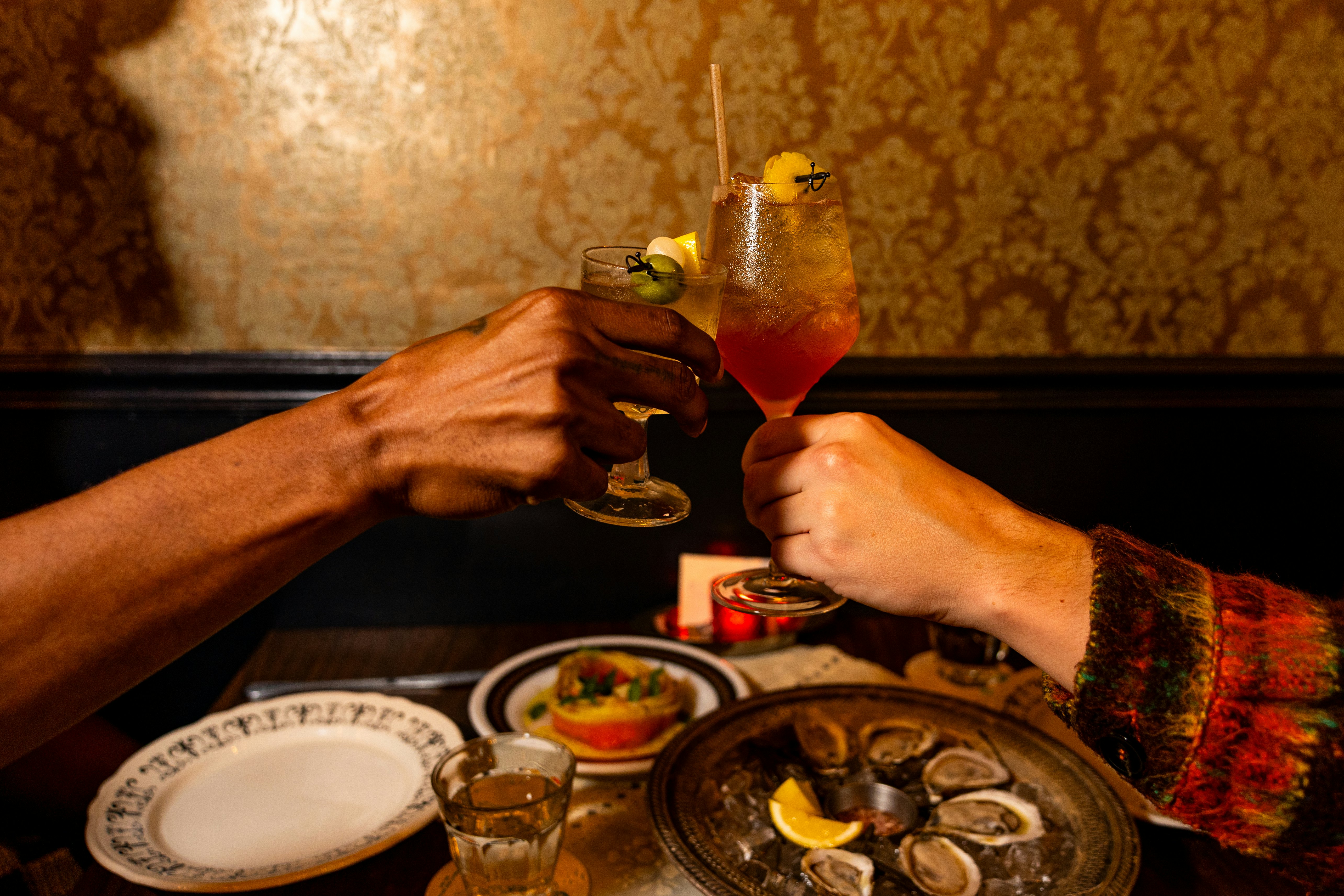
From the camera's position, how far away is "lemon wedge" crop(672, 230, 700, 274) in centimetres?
113

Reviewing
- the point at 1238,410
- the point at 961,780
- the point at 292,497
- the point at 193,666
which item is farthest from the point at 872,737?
the point at 193,666

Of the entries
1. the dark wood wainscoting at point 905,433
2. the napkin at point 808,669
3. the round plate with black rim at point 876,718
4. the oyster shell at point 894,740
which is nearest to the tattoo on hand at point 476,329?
the round plate with black rim at point 876,718

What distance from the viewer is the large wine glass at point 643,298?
3.57ft

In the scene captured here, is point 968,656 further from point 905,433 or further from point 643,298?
point 643,298

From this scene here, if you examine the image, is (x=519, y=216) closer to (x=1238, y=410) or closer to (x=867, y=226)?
(x=867, y=226)

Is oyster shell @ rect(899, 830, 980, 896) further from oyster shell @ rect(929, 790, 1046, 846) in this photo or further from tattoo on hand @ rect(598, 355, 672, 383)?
tattoo on hand @ rect(598, 355, 672, 383)

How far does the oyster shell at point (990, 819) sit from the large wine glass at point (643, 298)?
541 millimetres

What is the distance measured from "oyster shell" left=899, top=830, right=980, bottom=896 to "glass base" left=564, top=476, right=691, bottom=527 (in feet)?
1.69

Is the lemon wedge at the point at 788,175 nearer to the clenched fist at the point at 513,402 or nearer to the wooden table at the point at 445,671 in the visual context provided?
the clenched fist at the point at 513,402

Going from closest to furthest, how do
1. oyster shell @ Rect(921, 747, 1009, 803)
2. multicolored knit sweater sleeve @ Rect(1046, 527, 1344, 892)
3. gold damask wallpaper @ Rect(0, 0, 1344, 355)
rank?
1. multicolored knit sweater sleeve @ Rect(1046, 527, 1344, 892)
2. oyster shell @ Rect(921, 747, 1009, 803)
3. gold damask wallpaper @ Rect(0, 0, 1344, 355)

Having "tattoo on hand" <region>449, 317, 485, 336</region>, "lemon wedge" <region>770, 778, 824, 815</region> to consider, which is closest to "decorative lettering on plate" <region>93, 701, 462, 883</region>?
"lemon wedge" <region>770, 778, 824, 815</region>

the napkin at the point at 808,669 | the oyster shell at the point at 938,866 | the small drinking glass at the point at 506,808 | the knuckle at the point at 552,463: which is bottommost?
the napkin at the point at 808,669

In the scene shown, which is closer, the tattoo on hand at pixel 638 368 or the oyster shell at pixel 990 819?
the tattoo on hand at pixel 638 368

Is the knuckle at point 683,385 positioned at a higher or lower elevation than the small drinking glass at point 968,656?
higher
